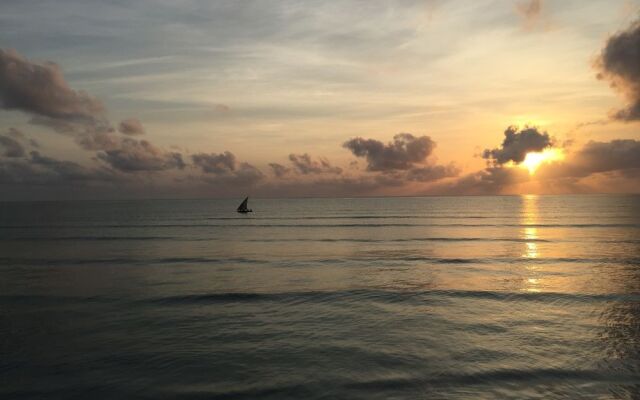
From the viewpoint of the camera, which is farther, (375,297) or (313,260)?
(313,260)

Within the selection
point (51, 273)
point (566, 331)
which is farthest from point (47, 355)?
point (51, 273)

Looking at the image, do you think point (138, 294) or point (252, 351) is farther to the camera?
point (138, 294)

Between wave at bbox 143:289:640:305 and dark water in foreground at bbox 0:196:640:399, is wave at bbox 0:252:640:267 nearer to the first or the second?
dark water in foreground at bbox 0:196:640:399

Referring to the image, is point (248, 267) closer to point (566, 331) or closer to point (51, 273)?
point (51, 273)

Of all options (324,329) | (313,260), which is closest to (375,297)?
(324,329)

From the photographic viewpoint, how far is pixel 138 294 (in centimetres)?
2952

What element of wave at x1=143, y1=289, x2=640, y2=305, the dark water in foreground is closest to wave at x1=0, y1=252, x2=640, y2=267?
the dark water in foreground

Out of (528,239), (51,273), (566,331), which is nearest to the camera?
(566,331)

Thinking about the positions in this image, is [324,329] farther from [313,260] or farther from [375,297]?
[313,260]

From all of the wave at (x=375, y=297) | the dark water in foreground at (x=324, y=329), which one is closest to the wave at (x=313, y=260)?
the dark water in foreground at (x=324, y=329)

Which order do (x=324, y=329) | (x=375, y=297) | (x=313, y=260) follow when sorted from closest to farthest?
(x=324, y=329)
(x=375, y=297)
(x=313, y=260)

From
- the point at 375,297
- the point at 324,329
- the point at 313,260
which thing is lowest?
the point at 313,260

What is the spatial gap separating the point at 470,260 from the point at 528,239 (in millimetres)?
25512

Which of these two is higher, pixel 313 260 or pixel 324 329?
pixel 324 329
